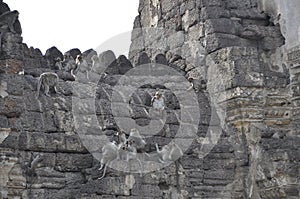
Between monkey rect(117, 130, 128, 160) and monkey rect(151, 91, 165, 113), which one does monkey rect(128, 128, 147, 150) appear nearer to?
monkey rect(117, 130, 128, 160)

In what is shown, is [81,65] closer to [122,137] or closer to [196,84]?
[122,137]

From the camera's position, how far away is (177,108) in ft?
61.3

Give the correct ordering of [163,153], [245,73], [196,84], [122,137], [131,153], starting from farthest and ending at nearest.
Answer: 1. [196,84]
2. [245,73]
3. [163,153]
4. [122,137]
5. [131,153]

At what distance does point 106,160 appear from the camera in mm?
16250

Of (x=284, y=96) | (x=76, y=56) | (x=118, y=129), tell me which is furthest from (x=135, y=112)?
(x=284, y=96)

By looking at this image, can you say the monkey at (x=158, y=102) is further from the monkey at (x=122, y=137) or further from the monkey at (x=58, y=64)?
the monkey at (x=58, y=64)

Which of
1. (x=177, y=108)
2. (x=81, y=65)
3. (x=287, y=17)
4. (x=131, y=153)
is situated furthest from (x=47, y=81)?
(x=287, y=17)

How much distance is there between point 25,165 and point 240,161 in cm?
473

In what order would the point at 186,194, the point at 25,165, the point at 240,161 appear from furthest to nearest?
the point at 240,161 → the point at 186,194 → the point at 25,165

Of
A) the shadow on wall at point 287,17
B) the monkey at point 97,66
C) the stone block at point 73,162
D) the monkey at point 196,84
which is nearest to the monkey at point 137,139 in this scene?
the stone block at point 73,162

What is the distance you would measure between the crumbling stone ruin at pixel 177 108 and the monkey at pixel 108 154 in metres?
0.17

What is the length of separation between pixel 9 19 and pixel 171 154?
3.78 m

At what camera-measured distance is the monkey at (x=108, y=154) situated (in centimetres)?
1622

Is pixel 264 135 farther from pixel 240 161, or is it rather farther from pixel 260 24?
pixel 260 24
